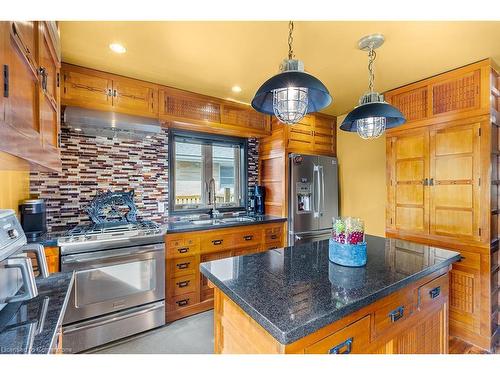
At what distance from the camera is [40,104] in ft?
3.46

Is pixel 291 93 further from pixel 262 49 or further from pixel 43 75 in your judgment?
pixel 43 75

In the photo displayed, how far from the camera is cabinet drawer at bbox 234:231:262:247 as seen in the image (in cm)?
283

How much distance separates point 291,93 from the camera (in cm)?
128

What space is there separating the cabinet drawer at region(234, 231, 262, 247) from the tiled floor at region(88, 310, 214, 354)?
84cm

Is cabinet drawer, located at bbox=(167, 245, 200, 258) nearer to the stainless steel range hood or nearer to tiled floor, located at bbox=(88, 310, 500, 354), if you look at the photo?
tiled floor, located at bbox=(88, 310, 500, 354)

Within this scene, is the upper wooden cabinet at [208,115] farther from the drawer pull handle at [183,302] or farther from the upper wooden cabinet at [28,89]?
the drawer pull handle at [183,302]

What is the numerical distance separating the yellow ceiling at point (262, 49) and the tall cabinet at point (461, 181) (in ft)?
0.74

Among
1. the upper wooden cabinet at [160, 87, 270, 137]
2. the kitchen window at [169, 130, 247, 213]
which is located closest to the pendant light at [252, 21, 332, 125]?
the upper wooden cabinet at [160, 87, 270, 137]

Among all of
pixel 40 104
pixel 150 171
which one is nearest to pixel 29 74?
pixel 40 104

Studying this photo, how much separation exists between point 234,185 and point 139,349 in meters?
2.20

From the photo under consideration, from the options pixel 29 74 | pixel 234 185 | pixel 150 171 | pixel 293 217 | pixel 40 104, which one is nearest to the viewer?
pixel 29 74

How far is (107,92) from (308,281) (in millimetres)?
2405
